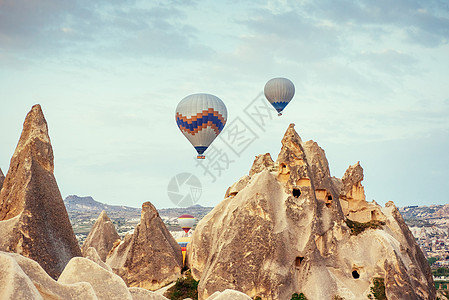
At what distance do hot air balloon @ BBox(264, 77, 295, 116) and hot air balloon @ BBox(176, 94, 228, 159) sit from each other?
31.0 ft

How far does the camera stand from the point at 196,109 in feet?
136

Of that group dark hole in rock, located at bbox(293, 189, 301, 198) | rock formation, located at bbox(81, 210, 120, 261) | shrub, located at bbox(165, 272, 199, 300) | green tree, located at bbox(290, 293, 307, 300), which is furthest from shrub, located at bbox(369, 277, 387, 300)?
A: rock formation, located at bbox(81, 210, 120, 261)

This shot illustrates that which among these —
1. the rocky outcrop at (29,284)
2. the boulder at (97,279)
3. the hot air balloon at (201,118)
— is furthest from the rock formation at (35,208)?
the hot air balloon at (201,118)

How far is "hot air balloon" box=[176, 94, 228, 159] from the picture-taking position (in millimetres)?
41469

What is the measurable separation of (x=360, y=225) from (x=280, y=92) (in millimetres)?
22386

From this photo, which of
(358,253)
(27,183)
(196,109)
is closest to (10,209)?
(27,183)

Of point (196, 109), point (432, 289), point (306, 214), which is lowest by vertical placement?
point (432, 289)

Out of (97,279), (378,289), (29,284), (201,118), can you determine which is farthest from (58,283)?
(201,118)

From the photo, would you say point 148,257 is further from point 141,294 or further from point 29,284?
point 29,284

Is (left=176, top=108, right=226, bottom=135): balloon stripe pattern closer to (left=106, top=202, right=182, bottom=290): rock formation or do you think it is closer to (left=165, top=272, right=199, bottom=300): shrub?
(left=106, top=202, right=182, bottom=290): rock formation

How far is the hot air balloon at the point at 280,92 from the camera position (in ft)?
167

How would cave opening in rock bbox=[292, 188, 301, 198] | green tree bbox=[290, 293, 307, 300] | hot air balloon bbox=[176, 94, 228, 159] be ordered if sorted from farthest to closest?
1. hot air balloon bbox=[176, 94, 228, 159]
2. cave opening in rock bbox=[292, 188, 301, 198]
3. green tree bbox=[290, 293, 307, 300]

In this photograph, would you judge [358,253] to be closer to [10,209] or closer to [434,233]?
[10,209]

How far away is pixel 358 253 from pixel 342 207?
14.1 ft
